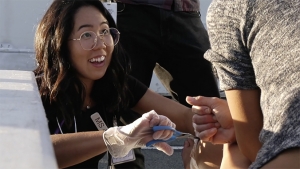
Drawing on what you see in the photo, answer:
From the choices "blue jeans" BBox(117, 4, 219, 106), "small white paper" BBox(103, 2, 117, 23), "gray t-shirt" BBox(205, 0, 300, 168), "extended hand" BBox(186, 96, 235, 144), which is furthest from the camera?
"blue jeans" BBox(117, 4, 219, 106)

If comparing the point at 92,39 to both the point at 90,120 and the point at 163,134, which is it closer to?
the point at 90,120

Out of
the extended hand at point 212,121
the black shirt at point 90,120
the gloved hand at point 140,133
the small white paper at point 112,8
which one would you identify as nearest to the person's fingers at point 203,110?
the extended hand at point 212,121

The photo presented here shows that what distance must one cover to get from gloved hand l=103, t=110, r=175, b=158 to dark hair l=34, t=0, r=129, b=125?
38cm

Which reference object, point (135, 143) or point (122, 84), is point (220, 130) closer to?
point (135, 143)

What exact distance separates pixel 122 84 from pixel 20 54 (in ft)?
9.72

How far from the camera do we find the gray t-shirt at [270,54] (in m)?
1.18

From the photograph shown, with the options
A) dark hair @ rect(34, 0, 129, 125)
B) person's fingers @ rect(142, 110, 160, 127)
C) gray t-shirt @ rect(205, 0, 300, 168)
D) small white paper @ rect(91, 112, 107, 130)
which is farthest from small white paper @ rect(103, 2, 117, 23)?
gray t-shirt @ rect(205, 0, 300, 168)

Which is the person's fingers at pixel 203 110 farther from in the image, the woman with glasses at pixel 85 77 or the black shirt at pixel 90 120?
the black shirt at pixel 90 120

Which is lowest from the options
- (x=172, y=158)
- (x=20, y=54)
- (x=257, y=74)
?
(x=172, y=158)

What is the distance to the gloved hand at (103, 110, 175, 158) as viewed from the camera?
1629 mm

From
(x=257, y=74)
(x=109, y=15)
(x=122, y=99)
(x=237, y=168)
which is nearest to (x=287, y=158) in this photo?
(x=257, y=74)

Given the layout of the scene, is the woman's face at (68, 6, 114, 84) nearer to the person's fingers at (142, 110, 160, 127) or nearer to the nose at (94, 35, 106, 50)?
the nose at (94, 35, 106, 50)

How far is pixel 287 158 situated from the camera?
1.17 metres


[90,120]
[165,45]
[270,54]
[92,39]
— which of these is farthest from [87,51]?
[270,54]
